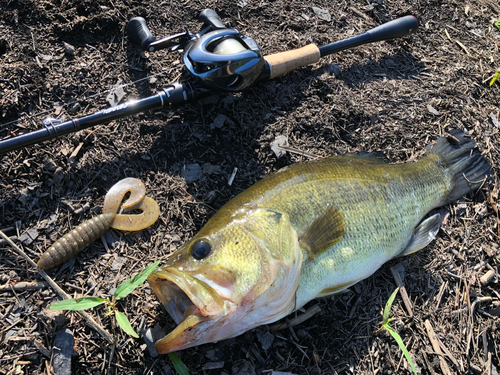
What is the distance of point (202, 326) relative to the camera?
78.8 inches

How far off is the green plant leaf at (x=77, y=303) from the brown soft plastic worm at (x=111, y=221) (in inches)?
15.8

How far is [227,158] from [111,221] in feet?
3.73

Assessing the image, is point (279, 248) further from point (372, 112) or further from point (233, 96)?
point (372, 112)

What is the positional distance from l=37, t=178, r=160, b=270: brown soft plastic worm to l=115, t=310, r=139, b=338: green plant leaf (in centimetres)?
60

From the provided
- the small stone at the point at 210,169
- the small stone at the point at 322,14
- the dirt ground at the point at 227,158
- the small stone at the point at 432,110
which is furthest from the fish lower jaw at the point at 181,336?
the small stone at the point at 322,14

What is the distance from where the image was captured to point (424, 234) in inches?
123

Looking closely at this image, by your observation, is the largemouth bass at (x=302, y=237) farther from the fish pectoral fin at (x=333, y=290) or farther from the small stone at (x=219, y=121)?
the small stone at (x=219, y=121)

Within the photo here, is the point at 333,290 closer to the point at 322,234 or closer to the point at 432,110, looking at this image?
the point at 322,234

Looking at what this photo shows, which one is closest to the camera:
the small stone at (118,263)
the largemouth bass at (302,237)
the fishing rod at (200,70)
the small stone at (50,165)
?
the largemouth bass at (302,237)

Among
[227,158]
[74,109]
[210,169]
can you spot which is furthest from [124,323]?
[74,109]

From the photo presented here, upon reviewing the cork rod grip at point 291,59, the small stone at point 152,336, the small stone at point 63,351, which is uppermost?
the cork rod grip at point 291,59

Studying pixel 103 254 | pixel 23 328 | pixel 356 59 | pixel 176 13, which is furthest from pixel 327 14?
pixel 23 328

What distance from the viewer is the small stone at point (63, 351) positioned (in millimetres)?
2336

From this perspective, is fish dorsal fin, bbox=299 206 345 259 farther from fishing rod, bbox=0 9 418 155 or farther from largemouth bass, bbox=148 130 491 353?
fishing rod, bbox=0 9 418 155
